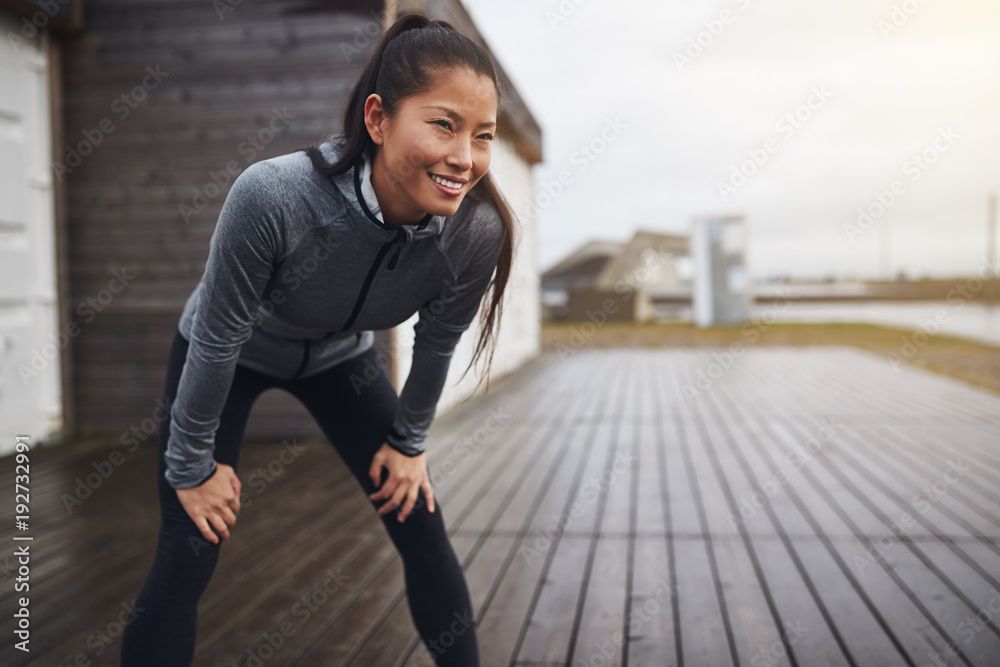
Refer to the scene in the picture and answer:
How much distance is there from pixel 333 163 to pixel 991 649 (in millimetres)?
1991

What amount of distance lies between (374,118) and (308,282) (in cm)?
28

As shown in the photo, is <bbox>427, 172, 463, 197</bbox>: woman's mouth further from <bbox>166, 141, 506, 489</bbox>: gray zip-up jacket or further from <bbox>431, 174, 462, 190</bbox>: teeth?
<bbox>166, 141, 506, 489</bbox>: gray zip-up jacket

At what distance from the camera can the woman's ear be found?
1.08m

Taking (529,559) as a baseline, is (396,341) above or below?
above

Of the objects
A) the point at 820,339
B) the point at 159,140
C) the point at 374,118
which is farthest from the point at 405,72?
the point at 820,339

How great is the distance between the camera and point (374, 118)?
1.09 meters

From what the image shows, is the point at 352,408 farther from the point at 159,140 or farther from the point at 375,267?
the point at 159,140

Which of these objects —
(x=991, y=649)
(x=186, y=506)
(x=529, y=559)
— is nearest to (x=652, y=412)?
(x=529, y=559)

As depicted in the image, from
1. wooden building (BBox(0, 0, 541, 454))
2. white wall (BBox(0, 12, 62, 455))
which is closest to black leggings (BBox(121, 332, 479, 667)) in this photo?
wooden building (BBox(0, 0, 541, 454))

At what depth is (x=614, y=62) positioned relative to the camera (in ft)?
50.5

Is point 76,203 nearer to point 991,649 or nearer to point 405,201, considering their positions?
point 405,201

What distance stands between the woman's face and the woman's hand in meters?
0.52

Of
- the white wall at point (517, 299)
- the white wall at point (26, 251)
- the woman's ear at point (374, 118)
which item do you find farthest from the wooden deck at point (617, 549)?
the white wall at point (517, 299)

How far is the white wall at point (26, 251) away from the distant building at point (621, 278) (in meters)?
13.8
